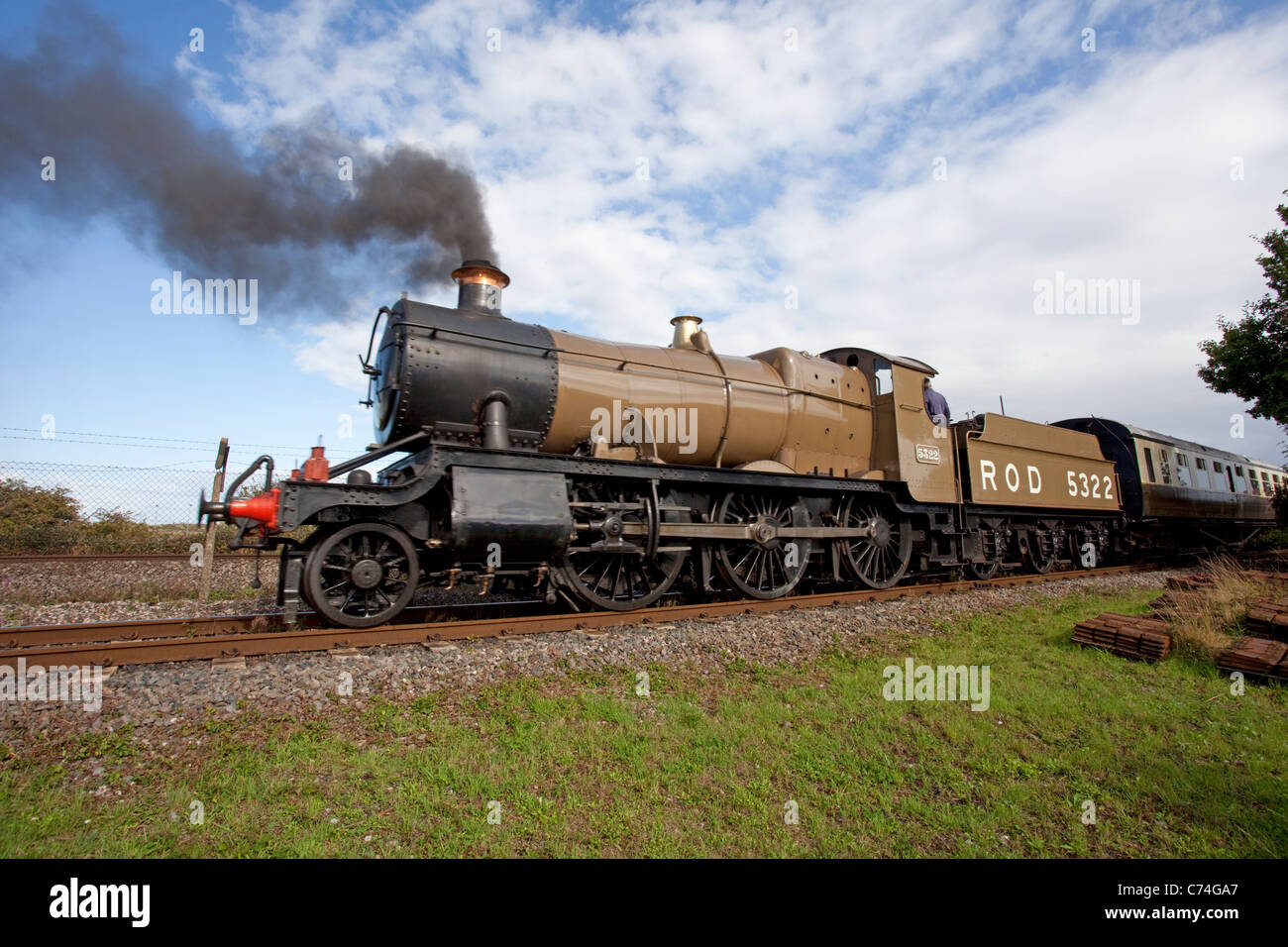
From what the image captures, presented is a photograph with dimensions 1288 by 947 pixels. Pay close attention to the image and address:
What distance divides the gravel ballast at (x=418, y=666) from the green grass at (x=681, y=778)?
0.25m

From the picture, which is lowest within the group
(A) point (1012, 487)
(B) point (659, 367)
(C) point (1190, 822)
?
(C) point (1190, 822)

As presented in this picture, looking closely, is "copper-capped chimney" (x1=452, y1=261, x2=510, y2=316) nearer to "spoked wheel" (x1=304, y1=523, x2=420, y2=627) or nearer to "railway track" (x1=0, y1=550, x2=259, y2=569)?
"spoked wheel" (x1=304, y1=523, x2=420, y2=627)

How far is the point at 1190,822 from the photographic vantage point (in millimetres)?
3342

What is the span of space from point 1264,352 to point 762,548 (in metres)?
15.9

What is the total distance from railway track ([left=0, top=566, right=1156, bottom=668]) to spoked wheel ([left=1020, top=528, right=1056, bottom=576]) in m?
7.43

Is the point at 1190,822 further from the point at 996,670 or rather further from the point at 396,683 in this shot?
the point at 396,683

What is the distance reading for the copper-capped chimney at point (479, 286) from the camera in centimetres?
749

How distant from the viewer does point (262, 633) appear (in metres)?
6.17

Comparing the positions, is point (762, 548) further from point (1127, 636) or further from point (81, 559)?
point (81, 559)

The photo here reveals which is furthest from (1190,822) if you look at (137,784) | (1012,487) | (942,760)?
(1012,487)

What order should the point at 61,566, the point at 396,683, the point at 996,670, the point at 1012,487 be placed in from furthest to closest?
the point at 1012,487, the point at 61,566, the point at 996,670, the point at 396,683
